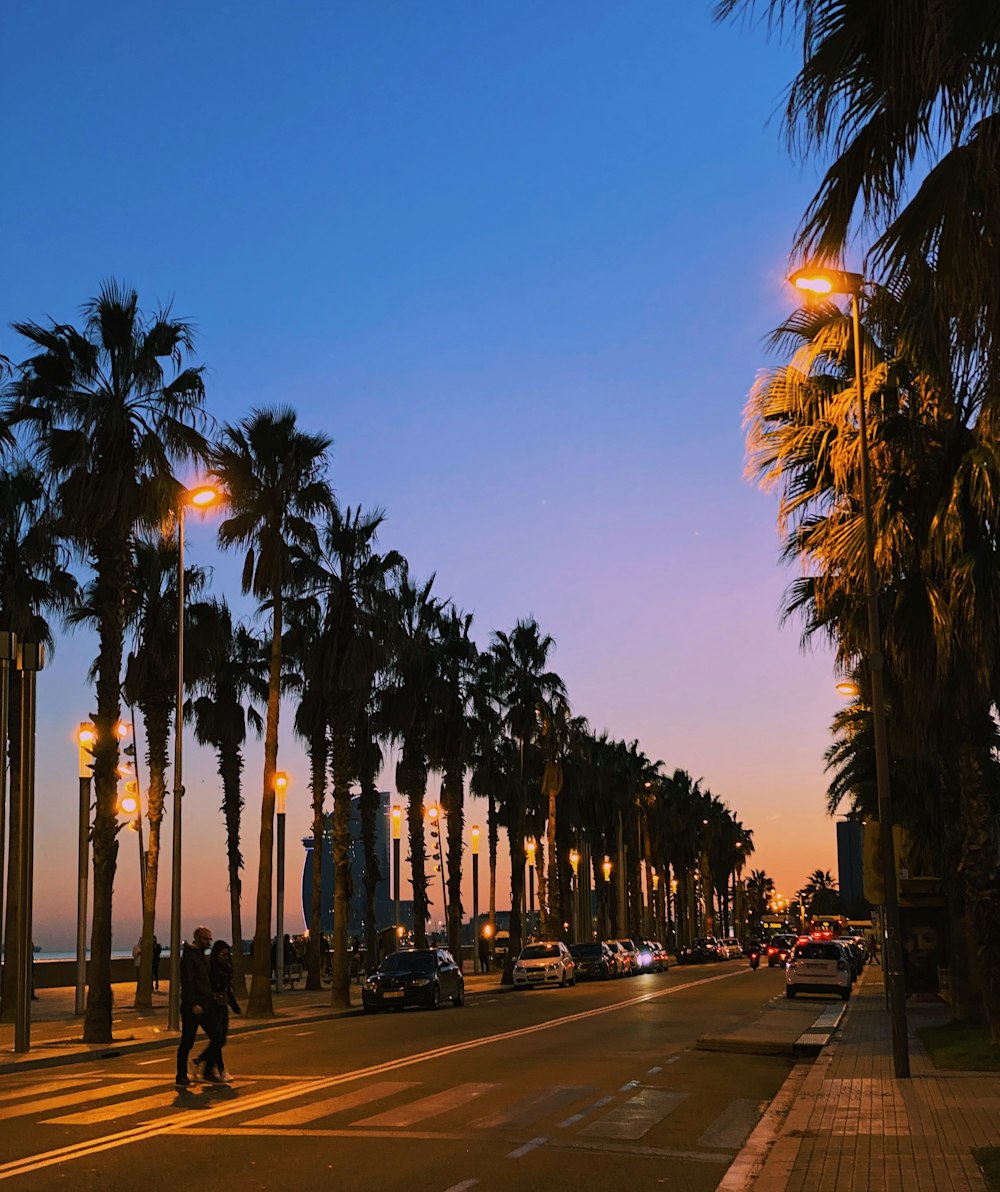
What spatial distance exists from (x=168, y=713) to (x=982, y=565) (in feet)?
86.5

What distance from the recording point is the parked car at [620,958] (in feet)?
208

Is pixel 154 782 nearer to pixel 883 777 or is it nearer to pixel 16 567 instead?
pixel 16 567

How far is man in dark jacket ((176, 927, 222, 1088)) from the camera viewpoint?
1628 cm

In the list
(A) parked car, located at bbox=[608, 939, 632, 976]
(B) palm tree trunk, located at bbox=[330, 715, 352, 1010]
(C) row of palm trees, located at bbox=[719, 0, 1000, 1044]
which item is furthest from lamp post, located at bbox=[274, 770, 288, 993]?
(A) parked car, located at bbox=[608, 939, 632, 976]

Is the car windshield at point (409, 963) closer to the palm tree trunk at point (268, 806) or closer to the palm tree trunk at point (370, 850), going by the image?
the palm tree trunk at point (268, 806)

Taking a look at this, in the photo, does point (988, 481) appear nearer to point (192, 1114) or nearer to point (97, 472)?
point (192, 1114)

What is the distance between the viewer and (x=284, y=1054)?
21.2 metres

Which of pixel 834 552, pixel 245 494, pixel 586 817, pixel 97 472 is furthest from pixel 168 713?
pixel 586 817

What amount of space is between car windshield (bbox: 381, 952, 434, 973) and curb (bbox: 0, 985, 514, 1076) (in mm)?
3430

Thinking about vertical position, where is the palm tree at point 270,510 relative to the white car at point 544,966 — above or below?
above

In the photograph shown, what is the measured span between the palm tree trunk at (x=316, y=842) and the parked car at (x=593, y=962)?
15706mm

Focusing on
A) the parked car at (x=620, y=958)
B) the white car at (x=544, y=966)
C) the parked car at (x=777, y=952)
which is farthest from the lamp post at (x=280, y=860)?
the parked car at (x=777, y=952)

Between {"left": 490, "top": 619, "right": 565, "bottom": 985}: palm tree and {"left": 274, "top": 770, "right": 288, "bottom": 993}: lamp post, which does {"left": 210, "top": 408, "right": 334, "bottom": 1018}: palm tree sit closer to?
{"left": 274, "top": 770, "right": 288, "bottom": 993}: lamp post

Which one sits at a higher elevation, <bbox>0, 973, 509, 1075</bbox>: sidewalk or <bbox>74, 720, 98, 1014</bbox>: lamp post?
<bbox>74, 720, 98, 1014</bbox>: lamp post
